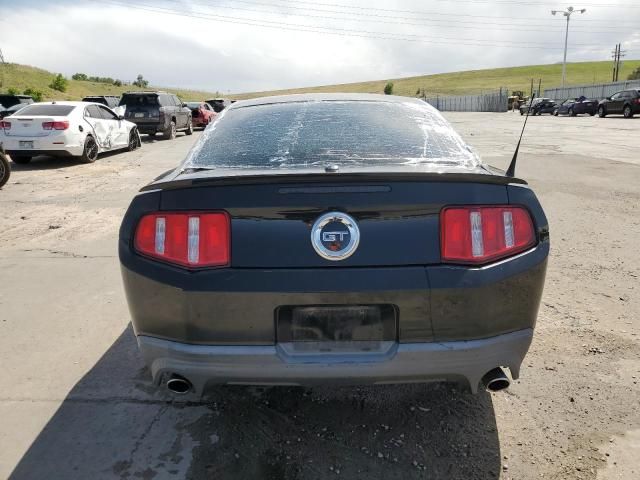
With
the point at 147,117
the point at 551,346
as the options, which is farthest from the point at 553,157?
the point at 147,117

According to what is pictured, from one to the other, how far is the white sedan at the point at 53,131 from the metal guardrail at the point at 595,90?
5512cm

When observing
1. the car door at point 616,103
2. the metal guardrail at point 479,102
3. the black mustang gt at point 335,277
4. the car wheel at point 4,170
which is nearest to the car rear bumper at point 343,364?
the black mustang gt at point 335,277

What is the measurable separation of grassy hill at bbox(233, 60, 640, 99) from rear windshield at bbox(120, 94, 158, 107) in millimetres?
88676

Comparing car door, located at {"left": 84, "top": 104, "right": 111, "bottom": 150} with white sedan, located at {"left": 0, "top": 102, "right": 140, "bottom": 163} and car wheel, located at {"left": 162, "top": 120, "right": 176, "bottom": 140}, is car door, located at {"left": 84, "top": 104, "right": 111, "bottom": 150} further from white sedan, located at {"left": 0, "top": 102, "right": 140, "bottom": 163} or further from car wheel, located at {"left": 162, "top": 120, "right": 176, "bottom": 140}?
car wheel, located at {"left": 162, "top": 120, "right": 176, "bottom": 140}

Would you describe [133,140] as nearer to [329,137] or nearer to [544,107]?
[329,137]

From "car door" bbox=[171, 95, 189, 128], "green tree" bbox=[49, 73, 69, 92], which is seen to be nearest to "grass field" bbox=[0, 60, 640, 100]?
"green tree" bbox=[49, 73, 69, 92]

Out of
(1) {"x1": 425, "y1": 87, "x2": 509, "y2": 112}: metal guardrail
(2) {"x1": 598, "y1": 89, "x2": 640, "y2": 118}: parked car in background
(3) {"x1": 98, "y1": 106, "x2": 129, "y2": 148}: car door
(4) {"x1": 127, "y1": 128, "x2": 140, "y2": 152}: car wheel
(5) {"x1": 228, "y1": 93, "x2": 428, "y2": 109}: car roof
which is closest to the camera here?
(5) {"x1": 228, "y1": 93, "x2": 428, "y2": 109}: car roof

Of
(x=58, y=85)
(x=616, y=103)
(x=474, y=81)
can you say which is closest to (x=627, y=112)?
(x=616, y=103)

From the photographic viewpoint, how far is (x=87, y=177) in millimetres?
11039

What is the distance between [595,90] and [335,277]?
67.9 metres

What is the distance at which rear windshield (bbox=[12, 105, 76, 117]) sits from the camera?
12336 millimetres

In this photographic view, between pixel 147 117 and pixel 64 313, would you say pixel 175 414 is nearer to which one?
pixel 64 313

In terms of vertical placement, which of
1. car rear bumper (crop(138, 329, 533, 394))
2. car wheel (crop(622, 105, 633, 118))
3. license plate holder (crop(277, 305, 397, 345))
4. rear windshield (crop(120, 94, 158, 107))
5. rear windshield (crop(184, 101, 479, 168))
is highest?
rear windshield (crop(120, 94, 158, 107))

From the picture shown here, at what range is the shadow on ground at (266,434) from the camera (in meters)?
2.33
